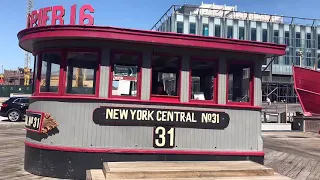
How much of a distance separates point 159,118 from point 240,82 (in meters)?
2.19

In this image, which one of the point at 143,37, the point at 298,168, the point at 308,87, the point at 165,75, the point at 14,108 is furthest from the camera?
the point at 14,108

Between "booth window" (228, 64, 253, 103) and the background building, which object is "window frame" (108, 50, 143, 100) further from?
the background building

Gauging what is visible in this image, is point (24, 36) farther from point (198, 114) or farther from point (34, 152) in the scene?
point (198, 114)

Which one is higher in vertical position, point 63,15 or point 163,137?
point 63,15

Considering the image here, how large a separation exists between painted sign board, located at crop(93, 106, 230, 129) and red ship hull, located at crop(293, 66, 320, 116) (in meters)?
13.6

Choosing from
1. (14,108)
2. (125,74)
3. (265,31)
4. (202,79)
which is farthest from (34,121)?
(265,31)

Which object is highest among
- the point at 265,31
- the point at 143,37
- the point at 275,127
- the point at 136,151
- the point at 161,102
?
the point at 265,31

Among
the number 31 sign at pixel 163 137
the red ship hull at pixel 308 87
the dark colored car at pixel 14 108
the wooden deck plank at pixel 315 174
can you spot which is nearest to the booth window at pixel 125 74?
the number 31 sign at pixel 163 137

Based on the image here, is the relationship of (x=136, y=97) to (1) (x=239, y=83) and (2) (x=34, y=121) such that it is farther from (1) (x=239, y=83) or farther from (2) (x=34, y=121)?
(1) (x=239, y=83)

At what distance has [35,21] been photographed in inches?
295

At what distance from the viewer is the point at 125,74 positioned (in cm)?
735

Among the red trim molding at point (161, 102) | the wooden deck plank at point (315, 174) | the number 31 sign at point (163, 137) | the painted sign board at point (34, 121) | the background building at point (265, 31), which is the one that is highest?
the background building at point (265, 31)

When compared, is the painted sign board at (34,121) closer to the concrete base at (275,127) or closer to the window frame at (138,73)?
the window frame at (138,73)

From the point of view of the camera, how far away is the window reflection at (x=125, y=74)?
725 centimetres
